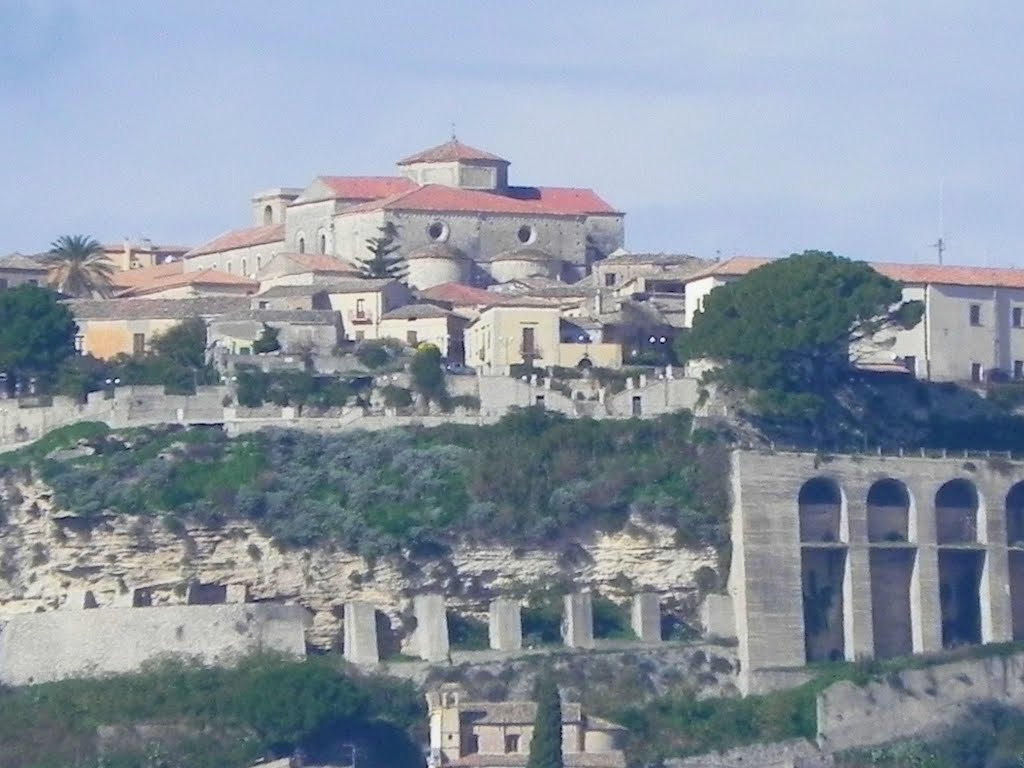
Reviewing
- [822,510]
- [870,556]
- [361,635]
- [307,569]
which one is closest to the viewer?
[361,635]

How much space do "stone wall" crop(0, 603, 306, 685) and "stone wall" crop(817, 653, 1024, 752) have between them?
7.67 m

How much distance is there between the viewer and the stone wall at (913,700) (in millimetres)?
65375

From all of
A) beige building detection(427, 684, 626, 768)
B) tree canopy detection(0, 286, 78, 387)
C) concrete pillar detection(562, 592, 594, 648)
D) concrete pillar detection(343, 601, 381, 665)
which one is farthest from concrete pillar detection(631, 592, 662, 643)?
tree canopy detection(0, 286, 78, 387)

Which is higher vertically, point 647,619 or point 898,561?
point 898,561

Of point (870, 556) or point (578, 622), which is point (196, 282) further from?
point (870, 556)

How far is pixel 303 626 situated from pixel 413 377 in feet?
18.7

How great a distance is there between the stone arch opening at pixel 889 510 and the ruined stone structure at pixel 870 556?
1cm

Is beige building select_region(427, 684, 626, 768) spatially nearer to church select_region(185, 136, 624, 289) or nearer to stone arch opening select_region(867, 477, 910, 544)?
stone arch opening select_region(867, 477, 910, 544)

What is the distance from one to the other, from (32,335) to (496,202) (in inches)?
441

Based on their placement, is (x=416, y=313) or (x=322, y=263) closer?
(x=416, y=313)

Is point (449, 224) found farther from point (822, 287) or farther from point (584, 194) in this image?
point (822, 287)

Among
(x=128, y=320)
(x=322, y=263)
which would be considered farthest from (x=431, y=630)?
(x=322, y=263)

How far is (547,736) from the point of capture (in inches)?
2443

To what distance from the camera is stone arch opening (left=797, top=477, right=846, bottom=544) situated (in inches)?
2677
